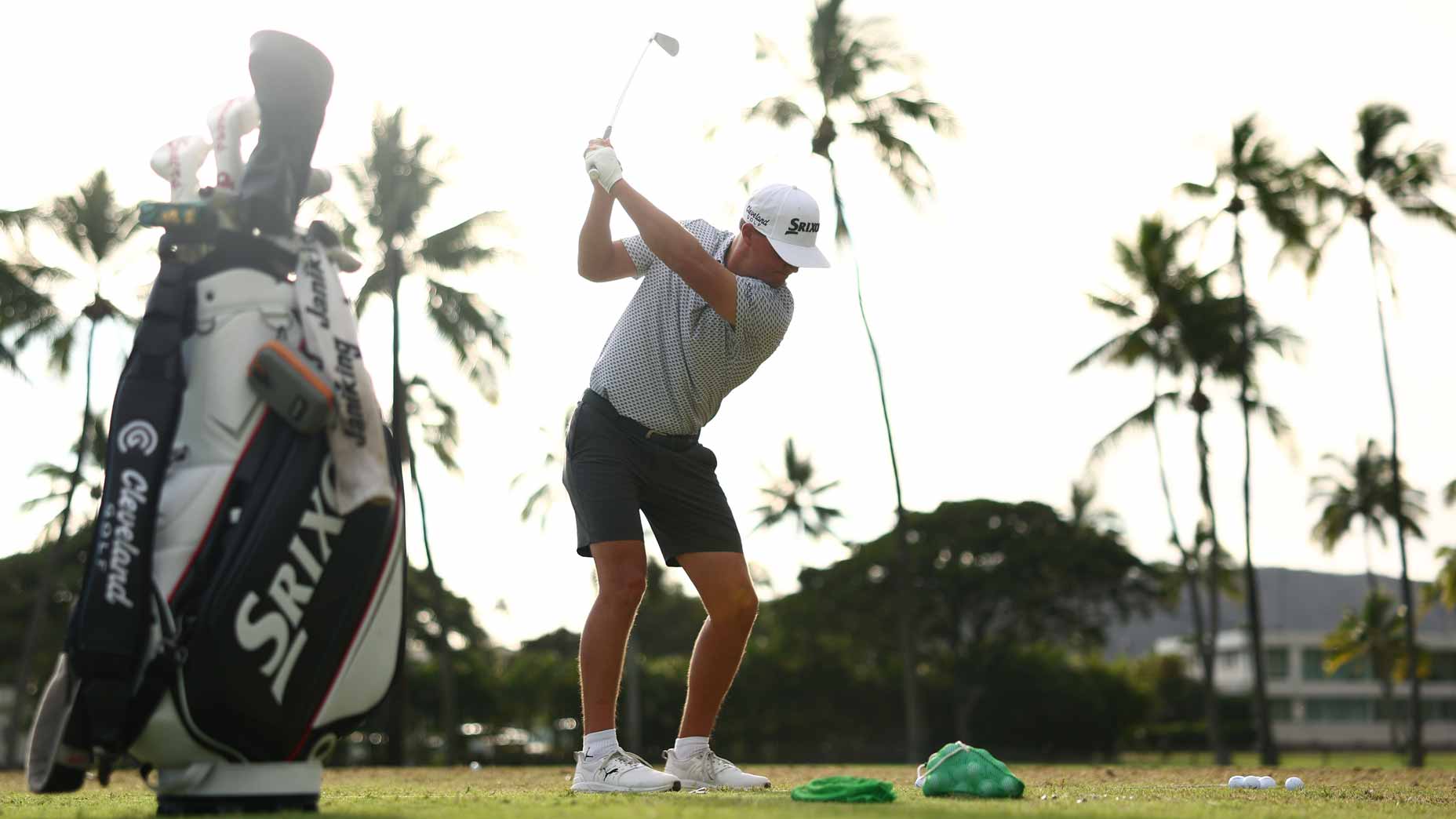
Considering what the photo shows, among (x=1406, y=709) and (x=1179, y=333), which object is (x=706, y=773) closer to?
(x=1179, y=333)

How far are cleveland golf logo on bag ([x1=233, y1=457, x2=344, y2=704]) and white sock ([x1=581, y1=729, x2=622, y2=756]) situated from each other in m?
1.63

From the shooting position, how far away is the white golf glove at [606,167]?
4543 mm

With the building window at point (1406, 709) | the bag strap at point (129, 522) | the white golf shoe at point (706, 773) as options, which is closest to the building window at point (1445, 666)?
the building window at point (1406, 709)

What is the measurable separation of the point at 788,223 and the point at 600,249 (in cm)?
63

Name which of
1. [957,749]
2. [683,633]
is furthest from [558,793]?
[683,633]

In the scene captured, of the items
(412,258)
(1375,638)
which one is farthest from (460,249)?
(1375,638)

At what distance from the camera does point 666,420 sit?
16.0 feet

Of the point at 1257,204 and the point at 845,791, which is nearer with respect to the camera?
Result: the point at 845,791

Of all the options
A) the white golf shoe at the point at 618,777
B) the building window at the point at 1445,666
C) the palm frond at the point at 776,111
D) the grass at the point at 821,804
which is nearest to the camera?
the grass at the point at 821,804

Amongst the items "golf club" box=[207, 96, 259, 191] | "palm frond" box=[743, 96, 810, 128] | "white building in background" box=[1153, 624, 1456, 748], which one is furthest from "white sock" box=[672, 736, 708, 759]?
"white building in background" box=[1153, 624, 1456, 748]

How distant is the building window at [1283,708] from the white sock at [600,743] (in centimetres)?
10375

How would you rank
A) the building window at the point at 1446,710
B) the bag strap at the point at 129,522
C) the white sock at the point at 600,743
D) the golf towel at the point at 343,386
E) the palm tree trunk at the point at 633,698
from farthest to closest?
the building window at the point at 1446,710, the palm tree trunk at the point at 633,698, the white sock at the point at 600,743, the golf towel at the point at 343,386, the bag strap at the point at 129,522

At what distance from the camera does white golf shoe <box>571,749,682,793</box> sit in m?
4.52

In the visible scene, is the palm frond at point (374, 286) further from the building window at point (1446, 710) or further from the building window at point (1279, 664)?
the building window at point (1446, 710)
